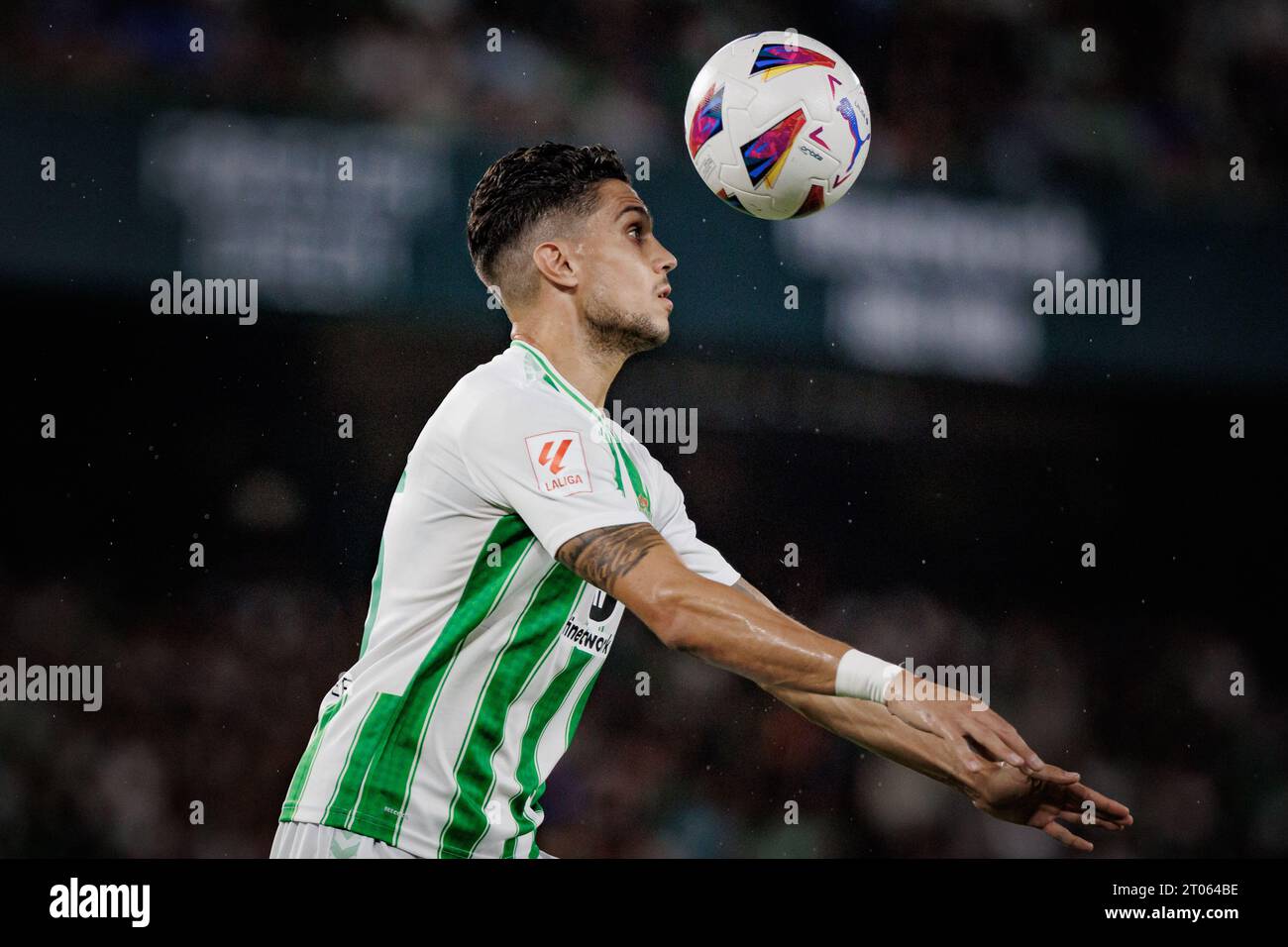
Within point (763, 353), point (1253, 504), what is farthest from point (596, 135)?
point (1253, 504)

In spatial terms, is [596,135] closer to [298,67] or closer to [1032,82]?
[298,67]

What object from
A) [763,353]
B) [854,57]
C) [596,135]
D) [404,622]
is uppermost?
[854,57]

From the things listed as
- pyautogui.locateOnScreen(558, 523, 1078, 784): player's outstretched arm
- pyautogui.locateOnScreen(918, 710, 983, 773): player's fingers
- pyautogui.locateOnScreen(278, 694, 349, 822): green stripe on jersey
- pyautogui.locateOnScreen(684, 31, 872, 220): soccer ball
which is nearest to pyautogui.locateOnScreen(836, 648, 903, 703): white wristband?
pyautogui.locateOnScreen(558, 523, 1078, 784): player's outstretched arm

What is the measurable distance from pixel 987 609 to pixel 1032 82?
2.82 m

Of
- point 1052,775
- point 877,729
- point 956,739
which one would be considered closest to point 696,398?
point 877,729

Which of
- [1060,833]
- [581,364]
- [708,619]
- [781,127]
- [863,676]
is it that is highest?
[781,127]

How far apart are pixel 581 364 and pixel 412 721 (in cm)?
106

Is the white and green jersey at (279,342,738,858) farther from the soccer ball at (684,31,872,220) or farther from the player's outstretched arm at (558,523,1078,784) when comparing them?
→ the soccer ball at (684,31,872,220)

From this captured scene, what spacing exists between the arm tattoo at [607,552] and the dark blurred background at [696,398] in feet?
12.1

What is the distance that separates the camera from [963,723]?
8.43ft

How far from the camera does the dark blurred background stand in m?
6.45

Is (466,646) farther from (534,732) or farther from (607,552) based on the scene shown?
(607,552)

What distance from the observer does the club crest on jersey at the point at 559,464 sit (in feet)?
10.3
